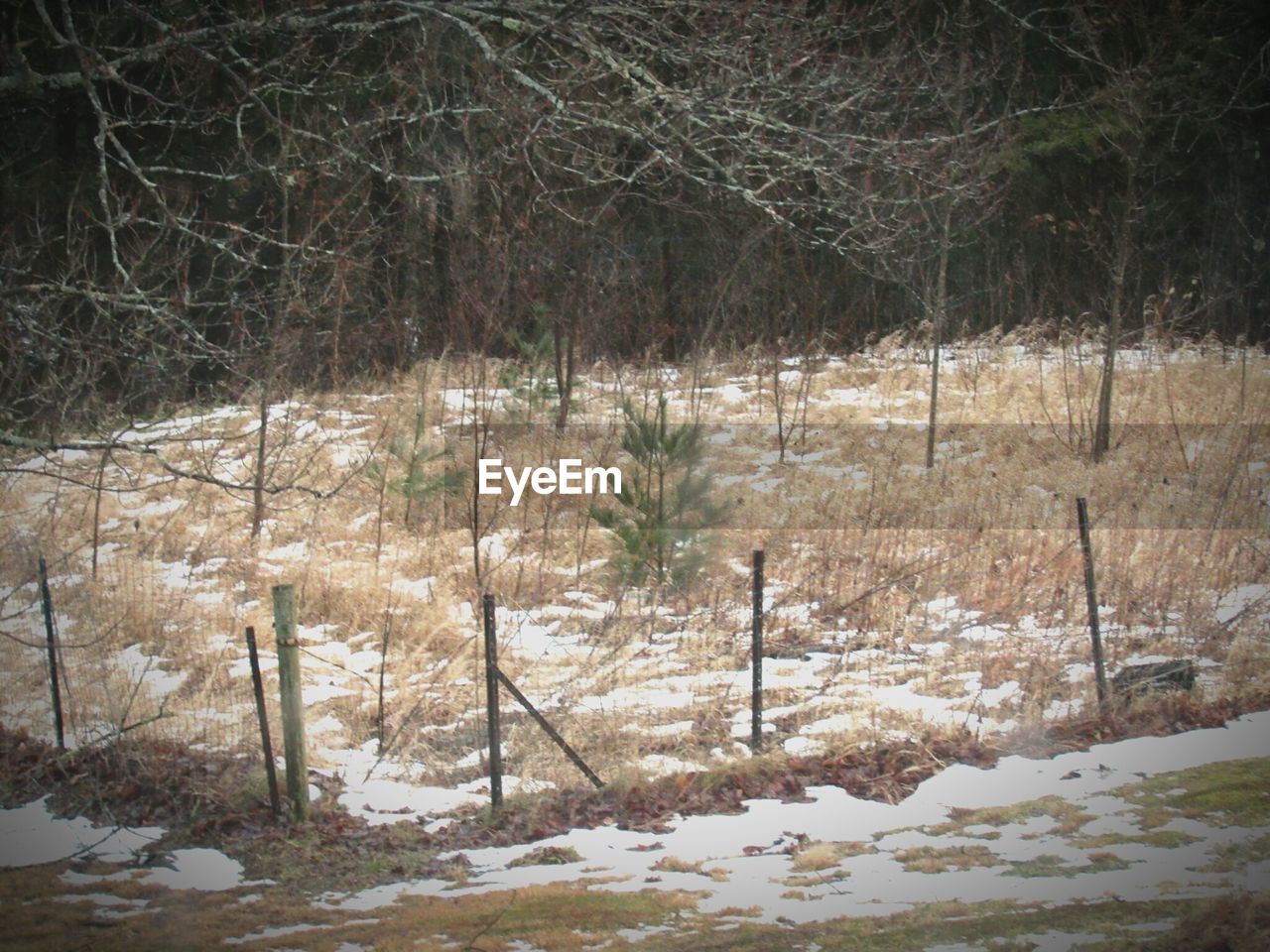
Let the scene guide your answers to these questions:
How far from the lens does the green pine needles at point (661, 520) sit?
788 cm

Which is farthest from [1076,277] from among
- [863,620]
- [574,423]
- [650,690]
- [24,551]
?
[24,551]

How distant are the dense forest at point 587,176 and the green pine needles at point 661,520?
5.08 ft

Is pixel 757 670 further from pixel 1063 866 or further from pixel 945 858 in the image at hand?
pixel 1063 866

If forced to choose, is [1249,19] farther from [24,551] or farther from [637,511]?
[24,551]

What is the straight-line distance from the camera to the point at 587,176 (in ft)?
24.0

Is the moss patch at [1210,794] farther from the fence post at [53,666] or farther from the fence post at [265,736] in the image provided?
the fence post at [53,666]

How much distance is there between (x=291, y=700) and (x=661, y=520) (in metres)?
3.16

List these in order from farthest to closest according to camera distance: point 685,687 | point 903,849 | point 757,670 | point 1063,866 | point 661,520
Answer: point 661,520
point 685,687
point 757,670
point 903,849
point 1063,866

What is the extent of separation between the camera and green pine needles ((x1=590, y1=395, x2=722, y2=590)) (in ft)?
25.8

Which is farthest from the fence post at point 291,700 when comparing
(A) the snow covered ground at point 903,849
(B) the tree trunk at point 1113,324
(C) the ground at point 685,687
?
(B) the tree trunk at point 1113,324

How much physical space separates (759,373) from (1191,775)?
7.65 m

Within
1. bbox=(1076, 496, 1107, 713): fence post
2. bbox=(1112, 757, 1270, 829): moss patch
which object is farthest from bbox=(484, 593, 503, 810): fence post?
bbox=(1076, 496, 1107, 713): fence post

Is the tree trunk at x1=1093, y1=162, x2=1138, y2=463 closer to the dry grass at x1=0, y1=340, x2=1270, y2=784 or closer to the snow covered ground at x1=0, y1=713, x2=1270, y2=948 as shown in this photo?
the dry grass at x1=0, y1=340, x2=1270, y2=784

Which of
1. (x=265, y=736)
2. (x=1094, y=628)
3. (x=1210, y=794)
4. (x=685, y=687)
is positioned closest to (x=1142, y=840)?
(x=1210, y=794)
